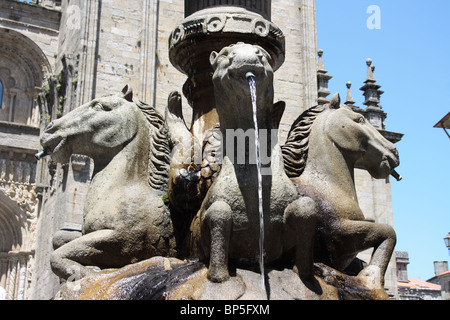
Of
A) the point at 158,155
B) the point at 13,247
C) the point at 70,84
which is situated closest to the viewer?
the point at 158,155

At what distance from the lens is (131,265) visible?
486 cm

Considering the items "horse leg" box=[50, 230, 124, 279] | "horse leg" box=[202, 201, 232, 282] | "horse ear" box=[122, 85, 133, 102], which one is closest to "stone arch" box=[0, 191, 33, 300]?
"horse ear" box=[122, 85, 133, 102]

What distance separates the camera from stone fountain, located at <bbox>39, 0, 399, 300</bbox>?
14.5 feet

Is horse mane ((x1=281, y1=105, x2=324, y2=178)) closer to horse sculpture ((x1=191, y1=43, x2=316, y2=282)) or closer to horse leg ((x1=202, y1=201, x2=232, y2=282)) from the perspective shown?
horse sculpture ((x1=191, y1=43, x2=316, y2=282))

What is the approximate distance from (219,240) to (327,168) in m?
1.30

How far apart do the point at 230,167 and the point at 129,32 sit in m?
14.8

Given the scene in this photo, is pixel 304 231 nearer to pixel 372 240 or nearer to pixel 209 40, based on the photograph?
pixel 372 240

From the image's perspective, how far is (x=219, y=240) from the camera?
14.1 ft

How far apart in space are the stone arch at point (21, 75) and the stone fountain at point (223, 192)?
19.5m

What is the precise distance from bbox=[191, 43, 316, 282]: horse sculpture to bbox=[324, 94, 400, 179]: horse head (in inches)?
26.7

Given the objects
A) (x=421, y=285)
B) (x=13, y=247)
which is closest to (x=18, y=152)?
(x=13, y=247)

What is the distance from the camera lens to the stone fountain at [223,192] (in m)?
4.41

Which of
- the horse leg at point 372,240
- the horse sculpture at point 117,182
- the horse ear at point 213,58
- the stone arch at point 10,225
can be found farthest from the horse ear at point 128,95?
the stone arch at point 10,225
